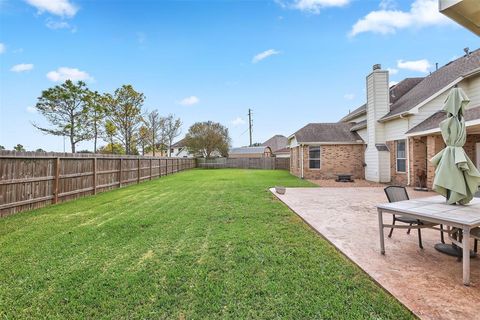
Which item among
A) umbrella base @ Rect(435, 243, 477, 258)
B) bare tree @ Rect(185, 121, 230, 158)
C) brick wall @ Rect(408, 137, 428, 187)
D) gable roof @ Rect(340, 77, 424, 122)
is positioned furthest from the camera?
bare tree @ Rect(185, 121, 230, 158)

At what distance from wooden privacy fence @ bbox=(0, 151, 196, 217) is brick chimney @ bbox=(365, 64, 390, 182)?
13.9 m

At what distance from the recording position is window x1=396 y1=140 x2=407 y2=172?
1244 cm

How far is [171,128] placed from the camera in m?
38.7

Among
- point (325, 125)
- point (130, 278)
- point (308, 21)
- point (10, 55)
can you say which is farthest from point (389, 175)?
point (10, 55)

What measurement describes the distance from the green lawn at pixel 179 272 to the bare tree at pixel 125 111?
2211 cm

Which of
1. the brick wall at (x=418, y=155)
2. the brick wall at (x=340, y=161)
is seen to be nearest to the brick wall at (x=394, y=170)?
the brick wall at (x=418, y=155)

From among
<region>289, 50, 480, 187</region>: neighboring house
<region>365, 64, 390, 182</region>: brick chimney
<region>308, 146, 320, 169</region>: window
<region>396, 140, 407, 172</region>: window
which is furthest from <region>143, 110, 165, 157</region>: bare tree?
<region>396, 140, 407, 172</region>: window

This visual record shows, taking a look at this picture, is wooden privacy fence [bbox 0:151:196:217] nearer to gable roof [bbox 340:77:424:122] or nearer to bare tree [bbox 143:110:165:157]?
gable roof [bbox 340:77:424:122]

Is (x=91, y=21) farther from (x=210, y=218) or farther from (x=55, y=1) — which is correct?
(x=210, y=218)

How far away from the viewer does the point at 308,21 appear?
12.8m

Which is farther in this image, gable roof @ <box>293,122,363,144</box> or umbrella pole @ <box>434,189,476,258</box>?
gable roof @ <box>293,122,363,144</box>

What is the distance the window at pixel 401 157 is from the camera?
12.4m

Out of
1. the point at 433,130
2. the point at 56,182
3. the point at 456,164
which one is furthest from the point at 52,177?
the point at 433,130

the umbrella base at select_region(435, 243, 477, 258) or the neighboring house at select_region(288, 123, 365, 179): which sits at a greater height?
the neighboring house at select_region(288, 123, 365, 179)
